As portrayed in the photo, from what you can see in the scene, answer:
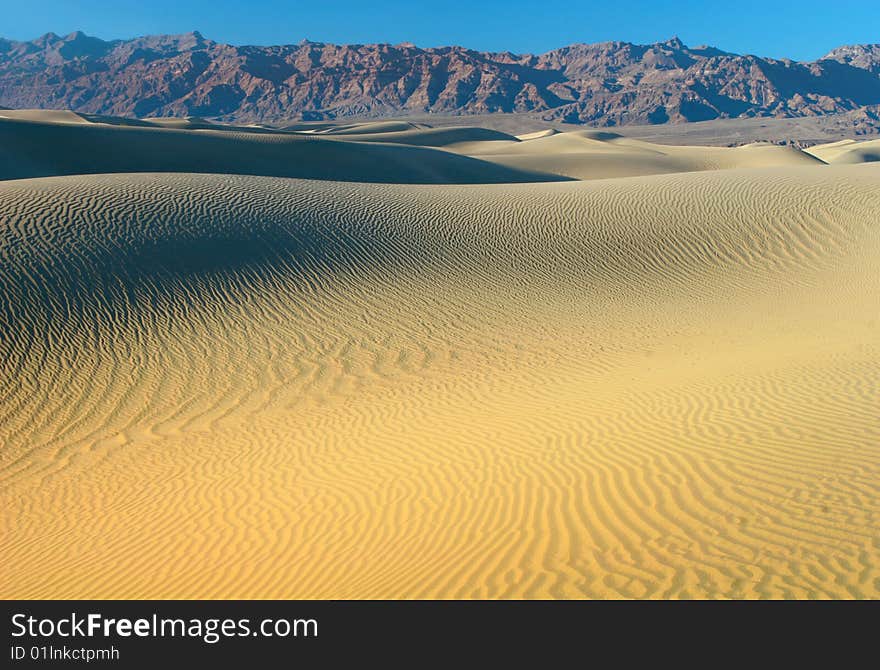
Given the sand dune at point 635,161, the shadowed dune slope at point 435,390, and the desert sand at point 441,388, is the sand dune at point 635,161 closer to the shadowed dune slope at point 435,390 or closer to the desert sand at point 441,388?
the desert sand at point 441,388

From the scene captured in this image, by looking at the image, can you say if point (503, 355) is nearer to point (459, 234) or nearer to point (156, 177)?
point (459, 234)

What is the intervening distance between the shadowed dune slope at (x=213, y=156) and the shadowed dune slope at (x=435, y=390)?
578 inches

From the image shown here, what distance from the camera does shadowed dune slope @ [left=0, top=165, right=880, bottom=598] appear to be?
5164 millimetres

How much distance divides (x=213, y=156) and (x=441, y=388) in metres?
29.0

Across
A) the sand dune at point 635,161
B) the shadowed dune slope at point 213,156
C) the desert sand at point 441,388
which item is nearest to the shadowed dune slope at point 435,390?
the desert sand at point 441,388

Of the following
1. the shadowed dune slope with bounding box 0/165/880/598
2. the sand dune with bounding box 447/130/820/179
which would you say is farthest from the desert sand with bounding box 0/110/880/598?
the sand dune with bounding box 447/130/820/179

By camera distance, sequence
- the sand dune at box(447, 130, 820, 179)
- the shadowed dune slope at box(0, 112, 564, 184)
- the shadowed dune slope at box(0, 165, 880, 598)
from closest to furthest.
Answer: the shadowed dune slope at box(0, 165, 880, 598) → the shadowed dune slope at box(0, 112, 564, 184) → the sand dune at box(447, 130, 820, 179)

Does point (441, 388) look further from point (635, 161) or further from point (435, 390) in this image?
point (635, 161)

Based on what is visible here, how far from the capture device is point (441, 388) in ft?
34.4

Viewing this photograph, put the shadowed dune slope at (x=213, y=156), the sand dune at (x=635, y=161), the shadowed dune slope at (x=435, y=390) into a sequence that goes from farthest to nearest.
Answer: the sand dune at (x=635, y=161) → the shadowed dune slope at (x=213, y=156) → the shadowed dune slope at (x=435, y=390)

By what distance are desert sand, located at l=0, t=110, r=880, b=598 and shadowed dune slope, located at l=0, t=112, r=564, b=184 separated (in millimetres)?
14379

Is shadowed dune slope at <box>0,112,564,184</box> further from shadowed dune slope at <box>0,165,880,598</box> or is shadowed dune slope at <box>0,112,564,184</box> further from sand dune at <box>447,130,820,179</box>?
shadowed dune slope at <box>0,165,880,598</box>

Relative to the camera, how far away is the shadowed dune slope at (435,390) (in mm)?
5164
